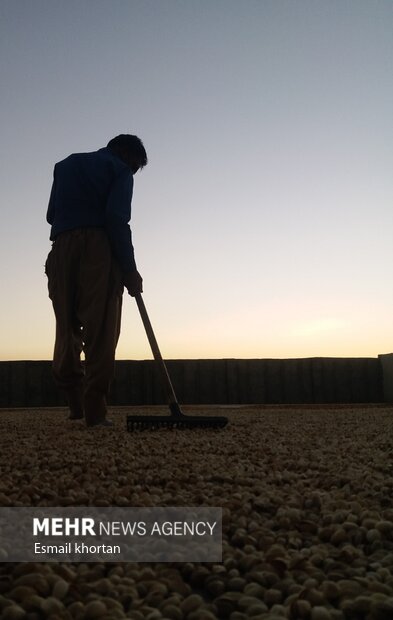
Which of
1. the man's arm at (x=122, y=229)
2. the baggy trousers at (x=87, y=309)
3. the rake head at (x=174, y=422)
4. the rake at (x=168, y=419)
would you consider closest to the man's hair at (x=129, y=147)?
the man's arm at (x=122, y=229)

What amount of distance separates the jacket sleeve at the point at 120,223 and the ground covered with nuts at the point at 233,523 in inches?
41.4

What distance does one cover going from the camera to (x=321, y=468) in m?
1.77

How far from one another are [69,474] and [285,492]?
648 millimetres

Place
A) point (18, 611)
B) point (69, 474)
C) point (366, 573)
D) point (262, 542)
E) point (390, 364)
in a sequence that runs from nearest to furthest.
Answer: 1. point (18, 611)
2. point (366, 573)
3. point (262, 542)
4. point (69, 474)
5. point (390, 364)

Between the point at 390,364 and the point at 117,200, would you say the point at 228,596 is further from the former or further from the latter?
the point at 390,364

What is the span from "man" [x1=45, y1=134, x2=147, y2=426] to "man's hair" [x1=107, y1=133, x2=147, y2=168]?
0.44 ft

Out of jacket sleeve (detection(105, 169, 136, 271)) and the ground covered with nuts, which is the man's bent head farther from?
the ground covered with nuts

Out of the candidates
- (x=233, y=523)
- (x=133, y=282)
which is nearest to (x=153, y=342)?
(x=133, y=282)

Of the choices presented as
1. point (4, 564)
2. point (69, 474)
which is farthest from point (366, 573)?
point (69, 474)

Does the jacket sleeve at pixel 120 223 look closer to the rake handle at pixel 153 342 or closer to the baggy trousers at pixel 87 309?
the baggy trousers at pixel 87 309

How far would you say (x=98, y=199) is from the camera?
10.4 feet

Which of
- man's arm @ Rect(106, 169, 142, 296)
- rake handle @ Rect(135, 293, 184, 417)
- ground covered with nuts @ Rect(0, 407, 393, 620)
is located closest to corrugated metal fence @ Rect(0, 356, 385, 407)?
rake handle @ Rect(135, 293, 184, 417)

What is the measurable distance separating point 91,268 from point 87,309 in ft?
0.74

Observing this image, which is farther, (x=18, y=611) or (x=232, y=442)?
(x=232, y=442)
